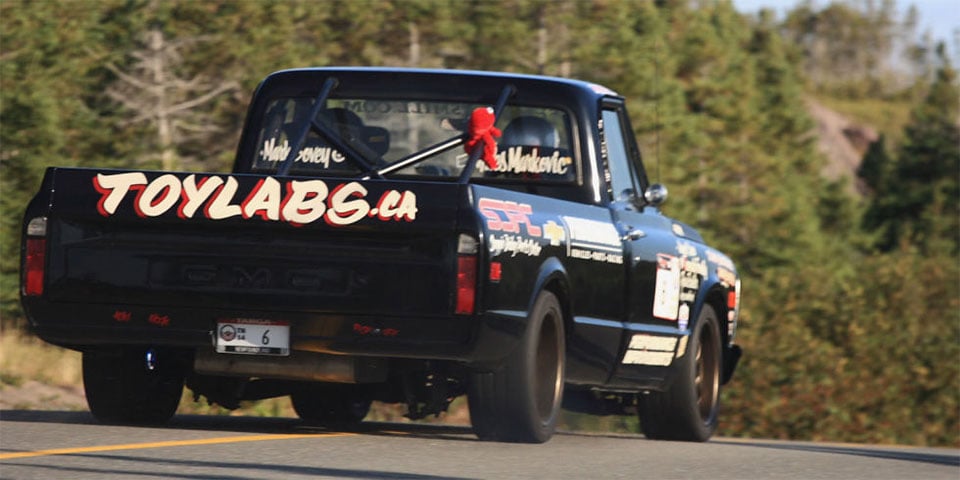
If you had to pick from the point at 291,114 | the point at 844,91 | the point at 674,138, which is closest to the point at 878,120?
the point at 844,91

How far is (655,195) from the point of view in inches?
435

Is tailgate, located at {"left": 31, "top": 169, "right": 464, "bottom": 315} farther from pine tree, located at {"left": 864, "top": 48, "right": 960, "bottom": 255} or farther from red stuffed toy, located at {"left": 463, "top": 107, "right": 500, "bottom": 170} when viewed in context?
pine tree, located at {"left": 864, "top": 48, "right": 960, "bottom": 255}

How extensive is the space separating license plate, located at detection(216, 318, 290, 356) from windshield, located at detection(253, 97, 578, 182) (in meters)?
1.93

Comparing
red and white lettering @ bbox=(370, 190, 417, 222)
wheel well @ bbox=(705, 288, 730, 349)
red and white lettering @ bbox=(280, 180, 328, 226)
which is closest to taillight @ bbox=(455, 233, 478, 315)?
red and white lettering @ bbox=(370, 190, 417, 222)

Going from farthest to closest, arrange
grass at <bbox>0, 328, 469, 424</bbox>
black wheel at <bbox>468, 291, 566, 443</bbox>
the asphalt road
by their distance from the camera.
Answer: grass at <bbox>0, 328, 469, 424</bbox>, black wheel at <bbox>468, 291, 566, 443</bbox>, the asphalt road

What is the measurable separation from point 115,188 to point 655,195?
3628 mm

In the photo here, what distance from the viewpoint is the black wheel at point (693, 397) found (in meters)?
11.6

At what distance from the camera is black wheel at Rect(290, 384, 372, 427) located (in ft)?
37.2

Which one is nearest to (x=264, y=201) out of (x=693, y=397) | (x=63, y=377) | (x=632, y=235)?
(x=632, y=235)

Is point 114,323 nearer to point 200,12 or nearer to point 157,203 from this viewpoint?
point 157,203

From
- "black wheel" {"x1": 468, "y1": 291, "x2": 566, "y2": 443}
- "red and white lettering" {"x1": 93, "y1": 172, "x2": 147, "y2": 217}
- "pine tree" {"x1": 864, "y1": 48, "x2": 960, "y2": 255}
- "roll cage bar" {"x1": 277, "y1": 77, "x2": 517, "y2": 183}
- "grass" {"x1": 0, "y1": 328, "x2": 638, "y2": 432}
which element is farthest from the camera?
"pine tree" {"x1": 864, "y1": 48, "x2": 960, "y2": 255}

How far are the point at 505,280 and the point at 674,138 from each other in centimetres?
5094

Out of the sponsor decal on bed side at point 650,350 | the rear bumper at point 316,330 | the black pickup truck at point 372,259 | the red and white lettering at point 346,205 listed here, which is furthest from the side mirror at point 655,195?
the red and white lettering at point 346,205

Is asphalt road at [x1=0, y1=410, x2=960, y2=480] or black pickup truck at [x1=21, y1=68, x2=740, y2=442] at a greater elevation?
black pickup truck at [x1=21, y1=68, x2=740, y2=442]
